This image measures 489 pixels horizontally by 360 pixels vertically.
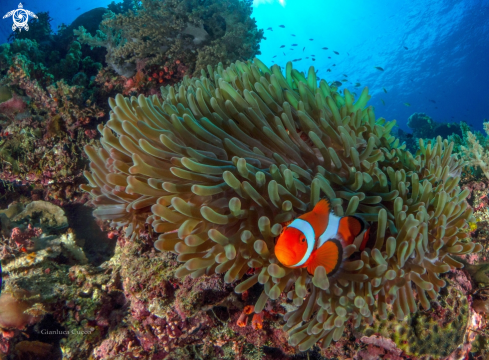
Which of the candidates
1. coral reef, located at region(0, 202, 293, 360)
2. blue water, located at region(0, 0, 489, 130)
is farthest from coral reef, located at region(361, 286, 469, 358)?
blue water, located at region(0, 0, 489, 130)

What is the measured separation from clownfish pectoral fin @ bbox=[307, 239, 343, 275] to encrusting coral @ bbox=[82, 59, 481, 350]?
0.07 meters

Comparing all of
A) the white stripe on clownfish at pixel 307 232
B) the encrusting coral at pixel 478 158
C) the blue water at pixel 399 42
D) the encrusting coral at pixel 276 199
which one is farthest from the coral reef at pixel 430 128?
the white stripe on clownfish at pixel 307 232

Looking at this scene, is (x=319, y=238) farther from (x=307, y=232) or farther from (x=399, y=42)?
(x=399, y=42)

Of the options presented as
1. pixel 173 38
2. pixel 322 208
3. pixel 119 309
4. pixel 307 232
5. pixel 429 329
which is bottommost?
pixel 119 309

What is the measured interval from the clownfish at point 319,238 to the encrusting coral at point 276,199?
8 cm

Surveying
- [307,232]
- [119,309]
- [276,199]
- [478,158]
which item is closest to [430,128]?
[478,158]

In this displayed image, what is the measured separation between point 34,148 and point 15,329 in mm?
3432

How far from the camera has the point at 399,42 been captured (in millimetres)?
52281

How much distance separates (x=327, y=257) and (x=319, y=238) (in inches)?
5.2

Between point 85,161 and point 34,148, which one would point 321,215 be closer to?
point 85,161

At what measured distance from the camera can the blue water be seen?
43.0 metres

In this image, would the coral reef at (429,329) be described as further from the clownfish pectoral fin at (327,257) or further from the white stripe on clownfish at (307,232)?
the white stripe on clownfish at (307,232)

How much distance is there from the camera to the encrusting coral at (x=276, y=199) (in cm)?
171

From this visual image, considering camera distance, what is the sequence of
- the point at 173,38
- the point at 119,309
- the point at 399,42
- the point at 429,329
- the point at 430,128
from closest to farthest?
1. the point at 429,329
2. the point at 119,309
3. the point at 173,38
4. the point at 430,128
5. the point at 399,42
